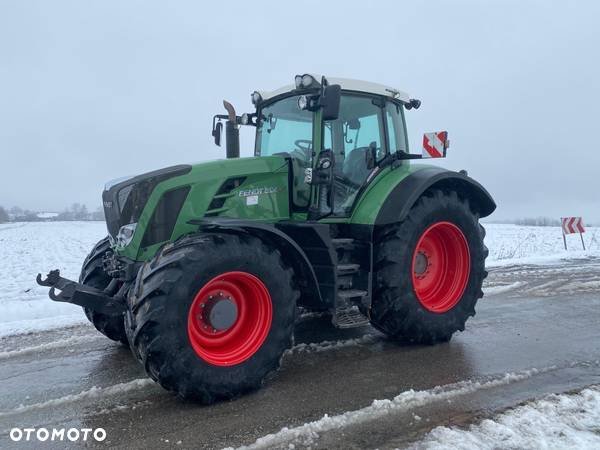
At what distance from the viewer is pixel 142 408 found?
11.1 ft

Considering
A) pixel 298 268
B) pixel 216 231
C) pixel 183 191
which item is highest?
pixel 183 191

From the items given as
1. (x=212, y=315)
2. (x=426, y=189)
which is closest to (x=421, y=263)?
(x=426, y=189)

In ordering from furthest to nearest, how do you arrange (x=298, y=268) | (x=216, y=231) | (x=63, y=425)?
(x=298, y=268), (x=216, y=231), (x=63, y=425)

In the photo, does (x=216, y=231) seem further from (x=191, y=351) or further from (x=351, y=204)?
Result: (x=351, y=204)

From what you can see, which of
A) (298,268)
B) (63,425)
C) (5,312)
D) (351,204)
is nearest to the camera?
(63,425)

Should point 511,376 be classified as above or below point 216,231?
below

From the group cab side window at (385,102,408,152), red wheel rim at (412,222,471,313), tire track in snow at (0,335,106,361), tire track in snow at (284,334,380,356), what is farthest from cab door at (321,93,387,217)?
tire track in snow at (0,335,106,361)

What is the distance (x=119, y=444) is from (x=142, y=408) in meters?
0.49

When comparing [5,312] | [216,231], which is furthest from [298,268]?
[5,312]

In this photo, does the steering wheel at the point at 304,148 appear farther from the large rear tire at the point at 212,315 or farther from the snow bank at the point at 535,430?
the snow bank at the point at 535,430

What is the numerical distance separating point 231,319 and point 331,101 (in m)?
1.96

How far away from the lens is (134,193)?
386 cm

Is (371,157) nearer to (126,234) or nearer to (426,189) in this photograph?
Answer: (426,189)

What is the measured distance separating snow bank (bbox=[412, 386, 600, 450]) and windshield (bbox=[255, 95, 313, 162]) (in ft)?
8.94
